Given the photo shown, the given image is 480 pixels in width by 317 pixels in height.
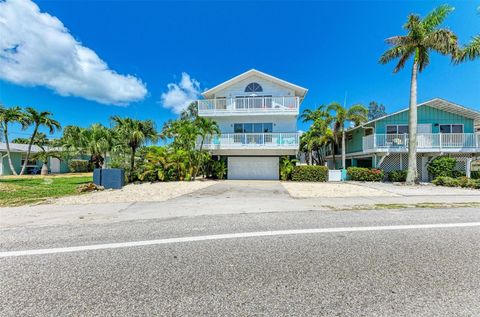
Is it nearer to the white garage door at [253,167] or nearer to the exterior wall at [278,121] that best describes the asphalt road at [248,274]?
the white garage door at [253,167]

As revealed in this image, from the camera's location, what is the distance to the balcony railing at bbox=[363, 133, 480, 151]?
17.5m

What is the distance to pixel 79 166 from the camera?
31281 mm

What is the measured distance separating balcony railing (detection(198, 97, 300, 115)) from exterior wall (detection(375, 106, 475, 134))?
774cm

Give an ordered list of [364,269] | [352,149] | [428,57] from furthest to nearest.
→ [352,149], [428,57], [364,269]

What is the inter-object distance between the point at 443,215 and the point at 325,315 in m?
6.16

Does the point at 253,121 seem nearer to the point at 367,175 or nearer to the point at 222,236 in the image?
the point at 367,175

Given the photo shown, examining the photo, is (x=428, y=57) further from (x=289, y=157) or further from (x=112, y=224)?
(x=112, y=224)

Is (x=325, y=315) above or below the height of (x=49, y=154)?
below

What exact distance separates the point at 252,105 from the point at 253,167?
5461 millimetres

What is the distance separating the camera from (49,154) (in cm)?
2667

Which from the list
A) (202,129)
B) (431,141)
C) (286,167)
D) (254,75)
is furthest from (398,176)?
(202,129)

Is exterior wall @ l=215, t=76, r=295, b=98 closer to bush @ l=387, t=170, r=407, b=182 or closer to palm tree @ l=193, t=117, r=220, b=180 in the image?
palm tree @ l=193, t=117, r=220, b=180

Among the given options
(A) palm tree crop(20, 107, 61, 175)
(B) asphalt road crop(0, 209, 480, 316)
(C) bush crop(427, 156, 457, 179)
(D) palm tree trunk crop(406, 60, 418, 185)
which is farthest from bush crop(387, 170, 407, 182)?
(A) palm tree crop(20, 107, 61, 175)

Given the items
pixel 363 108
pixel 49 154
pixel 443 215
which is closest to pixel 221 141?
pixel 363 108
